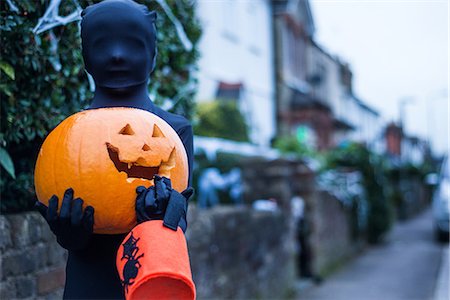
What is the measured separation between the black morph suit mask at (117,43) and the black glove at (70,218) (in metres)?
0.52

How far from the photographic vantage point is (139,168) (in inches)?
90.1

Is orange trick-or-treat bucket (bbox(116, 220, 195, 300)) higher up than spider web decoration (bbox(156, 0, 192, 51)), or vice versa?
spider web decoration (bbox(156, 0, 192, 51))

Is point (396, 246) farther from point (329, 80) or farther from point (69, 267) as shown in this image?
point (69, 267)

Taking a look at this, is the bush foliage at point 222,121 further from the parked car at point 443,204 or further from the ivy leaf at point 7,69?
the ivy leaf at point 7,69

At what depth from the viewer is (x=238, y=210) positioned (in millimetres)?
6598

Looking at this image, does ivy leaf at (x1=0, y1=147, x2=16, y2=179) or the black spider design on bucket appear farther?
ivy leaf at (x1=0, y1=147, x2=16, y2=179)

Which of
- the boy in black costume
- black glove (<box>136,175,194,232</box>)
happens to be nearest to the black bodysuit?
the boy in black costume

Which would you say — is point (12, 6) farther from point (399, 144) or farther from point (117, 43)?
point (399, 144)

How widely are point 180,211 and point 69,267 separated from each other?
55cm

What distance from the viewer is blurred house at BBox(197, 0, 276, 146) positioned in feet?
41.4

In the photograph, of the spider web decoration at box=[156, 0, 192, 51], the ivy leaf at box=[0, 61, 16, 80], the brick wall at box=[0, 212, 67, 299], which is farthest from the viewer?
the spider web decoration at box=[156, 0, 192, 51]

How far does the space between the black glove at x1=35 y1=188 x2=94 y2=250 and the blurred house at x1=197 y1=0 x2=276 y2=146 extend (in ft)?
29.8

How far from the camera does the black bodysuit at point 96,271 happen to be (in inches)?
93.5

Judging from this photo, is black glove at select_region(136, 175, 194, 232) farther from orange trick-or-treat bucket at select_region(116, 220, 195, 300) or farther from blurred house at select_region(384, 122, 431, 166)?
blurred house at select_region(384, 122, 431, 166)
